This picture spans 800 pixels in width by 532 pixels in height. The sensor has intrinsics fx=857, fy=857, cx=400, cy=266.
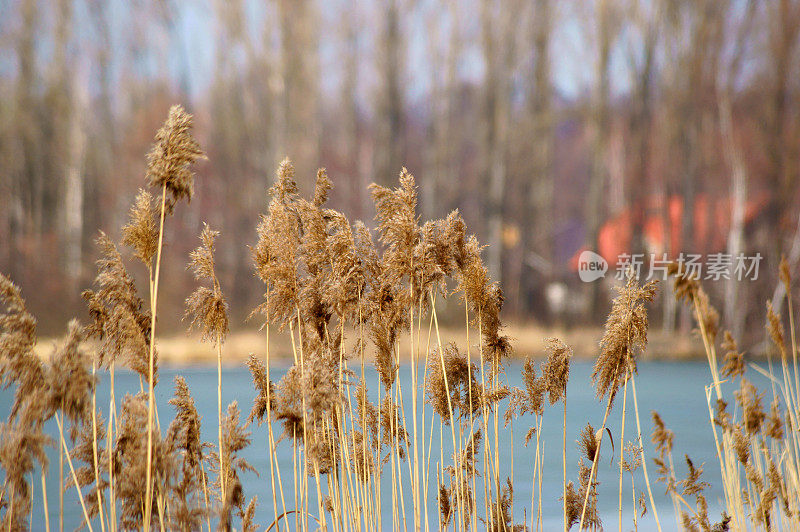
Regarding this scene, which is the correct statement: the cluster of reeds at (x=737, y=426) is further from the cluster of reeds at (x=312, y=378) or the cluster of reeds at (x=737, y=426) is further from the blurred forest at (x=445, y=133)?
the blurred forest at (x=445, y=133)

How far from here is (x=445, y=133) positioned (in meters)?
18.5

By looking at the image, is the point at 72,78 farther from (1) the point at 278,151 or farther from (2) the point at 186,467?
(2) the point at 186,467

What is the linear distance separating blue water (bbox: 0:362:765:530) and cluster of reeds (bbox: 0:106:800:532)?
2.07 ft

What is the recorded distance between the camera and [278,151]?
16844 mm

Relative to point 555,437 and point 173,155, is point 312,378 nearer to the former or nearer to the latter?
point 173,155

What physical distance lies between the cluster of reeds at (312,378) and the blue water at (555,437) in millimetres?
631

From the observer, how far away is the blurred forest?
14133mm

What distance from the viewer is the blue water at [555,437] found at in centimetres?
506

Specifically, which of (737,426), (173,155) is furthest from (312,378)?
(737,426)

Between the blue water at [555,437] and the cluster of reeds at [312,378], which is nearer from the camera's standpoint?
the cluster of reeds at [312,378]

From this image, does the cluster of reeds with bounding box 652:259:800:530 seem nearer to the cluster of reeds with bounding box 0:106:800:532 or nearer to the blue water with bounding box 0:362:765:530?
the cluster of reeds with bounding box 0:106:800:532

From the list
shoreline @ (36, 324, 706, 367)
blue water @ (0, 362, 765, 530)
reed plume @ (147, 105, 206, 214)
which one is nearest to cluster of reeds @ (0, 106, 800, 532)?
reed plume @ (147, 105, 206, 214)

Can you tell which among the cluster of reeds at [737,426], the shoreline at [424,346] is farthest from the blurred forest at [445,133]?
the cluster of reeds at [737,426]

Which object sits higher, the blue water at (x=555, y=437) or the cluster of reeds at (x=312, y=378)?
the cluster of reeds at (x=312, y=378)
